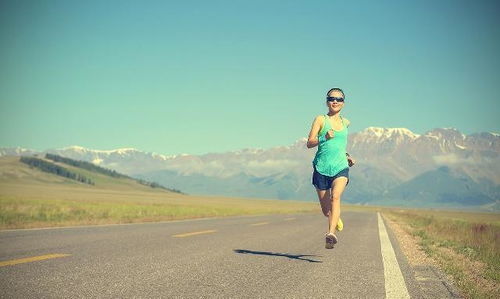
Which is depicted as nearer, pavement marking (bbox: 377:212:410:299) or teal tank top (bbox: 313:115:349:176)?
pavement marking (bbox: 377:212:410:299)

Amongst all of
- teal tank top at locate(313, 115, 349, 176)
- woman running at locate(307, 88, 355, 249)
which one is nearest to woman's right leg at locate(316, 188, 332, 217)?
woman running at locate(307, 88, 355, 249)

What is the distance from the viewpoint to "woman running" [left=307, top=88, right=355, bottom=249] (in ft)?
25.1

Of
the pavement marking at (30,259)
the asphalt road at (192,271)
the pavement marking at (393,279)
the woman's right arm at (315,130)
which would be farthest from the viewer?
the woman's right arm at (315,130)

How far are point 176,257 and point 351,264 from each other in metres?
2.78

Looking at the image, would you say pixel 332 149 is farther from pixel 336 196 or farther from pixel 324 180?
pixel 336 196

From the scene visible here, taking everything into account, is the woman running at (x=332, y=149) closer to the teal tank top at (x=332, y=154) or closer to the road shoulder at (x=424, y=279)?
the teal tank top at (x=332, y=154)

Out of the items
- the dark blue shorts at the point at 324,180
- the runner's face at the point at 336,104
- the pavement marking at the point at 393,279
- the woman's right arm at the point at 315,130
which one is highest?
the runner's face at the point at 336,104

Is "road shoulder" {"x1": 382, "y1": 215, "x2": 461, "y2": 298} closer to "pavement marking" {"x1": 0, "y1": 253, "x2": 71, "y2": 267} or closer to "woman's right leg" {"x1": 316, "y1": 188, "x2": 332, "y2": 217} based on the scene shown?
"woman's right leg" {"x1": 316, "y1": 188, "x2": 332, "y2": 217}

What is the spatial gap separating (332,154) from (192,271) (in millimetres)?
2848

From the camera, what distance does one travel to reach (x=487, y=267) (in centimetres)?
811

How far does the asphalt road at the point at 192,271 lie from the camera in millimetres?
5145

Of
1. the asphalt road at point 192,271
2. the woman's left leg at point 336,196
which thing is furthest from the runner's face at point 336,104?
the asphalt road at point 192,271

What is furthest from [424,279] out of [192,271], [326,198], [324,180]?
[192,271]

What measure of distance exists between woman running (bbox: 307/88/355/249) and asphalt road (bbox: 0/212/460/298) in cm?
113
